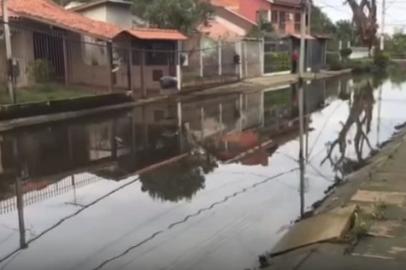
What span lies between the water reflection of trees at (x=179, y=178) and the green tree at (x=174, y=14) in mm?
21930

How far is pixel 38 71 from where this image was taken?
2472cm

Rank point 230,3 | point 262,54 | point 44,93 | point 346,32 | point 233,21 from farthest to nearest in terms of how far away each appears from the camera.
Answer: point 346,32 → point 230,3 → point 233,21 → point 262,54 → point 44,93

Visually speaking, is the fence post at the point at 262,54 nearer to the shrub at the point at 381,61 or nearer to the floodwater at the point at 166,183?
the shrub at the point at 381,61

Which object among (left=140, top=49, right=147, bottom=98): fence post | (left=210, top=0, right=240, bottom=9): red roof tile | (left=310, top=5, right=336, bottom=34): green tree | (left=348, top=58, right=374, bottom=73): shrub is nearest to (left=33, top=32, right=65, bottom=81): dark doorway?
(left=140, top=49, right=147, bottom=98): fence post

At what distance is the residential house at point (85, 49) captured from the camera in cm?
2530

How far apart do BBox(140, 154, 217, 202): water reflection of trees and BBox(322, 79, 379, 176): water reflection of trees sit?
2.62 m

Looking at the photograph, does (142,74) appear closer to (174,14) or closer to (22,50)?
(22,50)

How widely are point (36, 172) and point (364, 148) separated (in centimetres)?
761

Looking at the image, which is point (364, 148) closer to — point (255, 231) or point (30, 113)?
point (255, 231)

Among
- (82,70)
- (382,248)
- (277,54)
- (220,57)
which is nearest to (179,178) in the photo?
(382,248)

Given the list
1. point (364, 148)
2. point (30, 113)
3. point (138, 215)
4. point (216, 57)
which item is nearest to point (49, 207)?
point (138, 215)

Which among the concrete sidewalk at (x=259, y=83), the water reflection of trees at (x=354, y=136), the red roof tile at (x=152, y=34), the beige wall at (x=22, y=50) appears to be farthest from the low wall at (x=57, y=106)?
the water reflection of trees at (x=354, y=136)

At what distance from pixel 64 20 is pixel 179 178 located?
53.8 feet

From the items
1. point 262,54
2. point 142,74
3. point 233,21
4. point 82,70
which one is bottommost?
point 142,74
